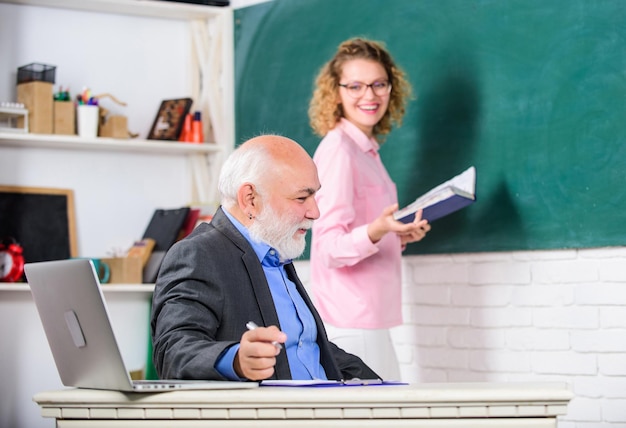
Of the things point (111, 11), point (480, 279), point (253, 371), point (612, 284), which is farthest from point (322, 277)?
point (111, 11)

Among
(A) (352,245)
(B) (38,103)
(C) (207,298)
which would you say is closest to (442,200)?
(A) (352,245)

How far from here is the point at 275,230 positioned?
2217mm

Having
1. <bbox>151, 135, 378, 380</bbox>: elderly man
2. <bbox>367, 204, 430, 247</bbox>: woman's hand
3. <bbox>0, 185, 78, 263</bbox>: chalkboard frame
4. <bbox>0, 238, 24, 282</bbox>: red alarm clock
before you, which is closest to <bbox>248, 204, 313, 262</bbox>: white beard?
<bbox>151, 135, 378, 380</bbox>: elderly man

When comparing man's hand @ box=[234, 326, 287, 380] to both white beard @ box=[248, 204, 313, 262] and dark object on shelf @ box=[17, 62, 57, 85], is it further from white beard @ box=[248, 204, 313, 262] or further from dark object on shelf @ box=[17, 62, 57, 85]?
dark object on shelf @ box=[17, 62, 57, 85]

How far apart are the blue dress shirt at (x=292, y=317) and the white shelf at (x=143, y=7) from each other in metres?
2.77

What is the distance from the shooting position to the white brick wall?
10.8 ft

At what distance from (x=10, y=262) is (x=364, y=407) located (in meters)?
3.13

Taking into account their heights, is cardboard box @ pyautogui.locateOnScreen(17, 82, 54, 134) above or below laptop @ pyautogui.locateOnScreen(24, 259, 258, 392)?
above

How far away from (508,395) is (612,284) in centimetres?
194

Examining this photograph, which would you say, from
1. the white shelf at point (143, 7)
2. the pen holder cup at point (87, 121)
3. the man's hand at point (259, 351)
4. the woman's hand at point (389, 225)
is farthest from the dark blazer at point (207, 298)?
the white shelf at point (143, 7)

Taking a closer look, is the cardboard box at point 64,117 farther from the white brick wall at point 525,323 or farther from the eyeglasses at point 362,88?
the white brick wall at point 525,323

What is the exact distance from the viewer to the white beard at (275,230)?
2.22 m

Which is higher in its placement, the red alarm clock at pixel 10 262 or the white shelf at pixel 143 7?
the white shelf at pixel 143 7

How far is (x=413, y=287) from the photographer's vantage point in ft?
13.1
